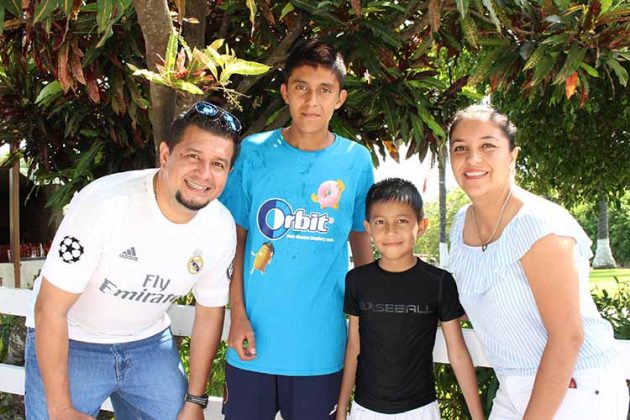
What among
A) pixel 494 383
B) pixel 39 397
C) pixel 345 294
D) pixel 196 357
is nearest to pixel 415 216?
pixel 345 294

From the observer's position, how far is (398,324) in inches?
105

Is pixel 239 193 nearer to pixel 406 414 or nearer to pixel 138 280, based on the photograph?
pixel 138 280

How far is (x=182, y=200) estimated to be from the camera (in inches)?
106

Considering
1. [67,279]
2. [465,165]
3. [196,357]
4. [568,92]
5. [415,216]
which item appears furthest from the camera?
[568,92]

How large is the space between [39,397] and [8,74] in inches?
99.1

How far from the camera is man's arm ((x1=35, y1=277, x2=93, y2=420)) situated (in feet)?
8.62

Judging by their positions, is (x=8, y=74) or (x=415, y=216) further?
(x=8, y=74)

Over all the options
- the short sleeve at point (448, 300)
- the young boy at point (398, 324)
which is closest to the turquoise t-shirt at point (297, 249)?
the young boy at point (398, 324)

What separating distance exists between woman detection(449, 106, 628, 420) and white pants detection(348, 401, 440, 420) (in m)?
0.29

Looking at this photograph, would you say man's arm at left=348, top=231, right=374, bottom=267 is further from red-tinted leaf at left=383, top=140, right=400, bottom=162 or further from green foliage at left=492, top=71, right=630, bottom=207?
green foliage at left=492, top=71, right=630, bottom=207

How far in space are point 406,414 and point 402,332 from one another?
318 millimetres

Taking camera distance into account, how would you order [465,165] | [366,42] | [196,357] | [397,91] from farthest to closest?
[397,91], [366,42], [196,357], [465,165]

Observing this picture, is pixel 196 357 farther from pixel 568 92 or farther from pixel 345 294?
pixel 568 92

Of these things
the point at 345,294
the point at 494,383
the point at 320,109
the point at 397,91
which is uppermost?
the point at 397,91
